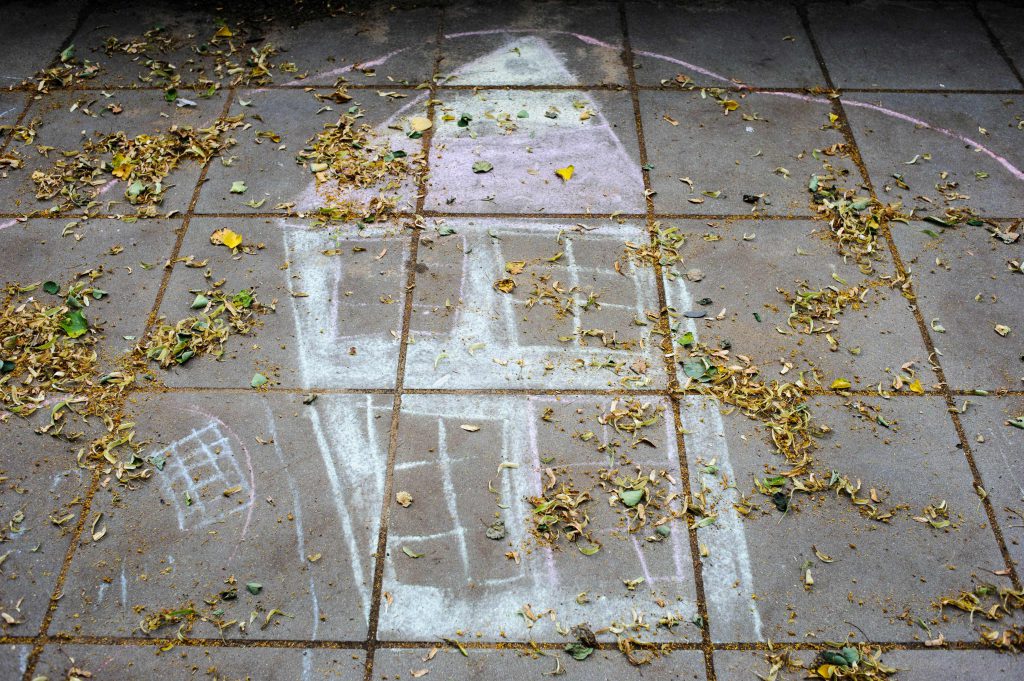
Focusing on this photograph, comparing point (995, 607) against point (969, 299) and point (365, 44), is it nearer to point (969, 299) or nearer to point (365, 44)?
point (969, 299)

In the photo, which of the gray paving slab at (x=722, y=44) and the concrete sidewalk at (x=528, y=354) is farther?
the gray paving slab at (x=722, y=44)

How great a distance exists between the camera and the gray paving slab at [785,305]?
382 centimetres

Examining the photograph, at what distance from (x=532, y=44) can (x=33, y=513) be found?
162 inches

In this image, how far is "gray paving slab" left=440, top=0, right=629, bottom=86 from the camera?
5395 mm

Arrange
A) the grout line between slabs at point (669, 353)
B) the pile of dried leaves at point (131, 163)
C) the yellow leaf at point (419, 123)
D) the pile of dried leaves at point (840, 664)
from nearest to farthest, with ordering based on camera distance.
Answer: the pile of dried leaves at point (840, 664)
the grout line between slabs at point (669, 353)
the pile of dried leaves at point (131, 163)
the yellow leaf at point (419, 123)

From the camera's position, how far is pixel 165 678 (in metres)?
2.89

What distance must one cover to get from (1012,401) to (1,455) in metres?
4.34

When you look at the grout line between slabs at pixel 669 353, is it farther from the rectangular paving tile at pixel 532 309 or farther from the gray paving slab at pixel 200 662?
the gray paving slab at pixel 200 662

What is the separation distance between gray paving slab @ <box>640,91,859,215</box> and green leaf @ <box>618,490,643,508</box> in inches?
70.0

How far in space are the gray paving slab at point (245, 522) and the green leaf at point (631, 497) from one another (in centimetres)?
98

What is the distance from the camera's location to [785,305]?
13.3 ft

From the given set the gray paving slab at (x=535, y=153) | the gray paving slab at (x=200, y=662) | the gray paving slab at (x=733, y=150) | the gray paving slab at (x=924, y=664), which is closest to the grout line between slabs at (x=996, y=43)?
the gray paving slab at (x=733, y=150)

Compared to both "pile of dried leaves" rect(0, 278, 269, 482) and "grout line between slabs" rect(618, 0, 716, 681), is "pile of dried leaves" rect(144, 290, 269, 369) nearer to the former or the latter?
"pile of dried leaves" rect(0, 278, 269, 482)

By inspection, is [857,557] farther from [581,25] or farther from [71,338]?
[581,25]
